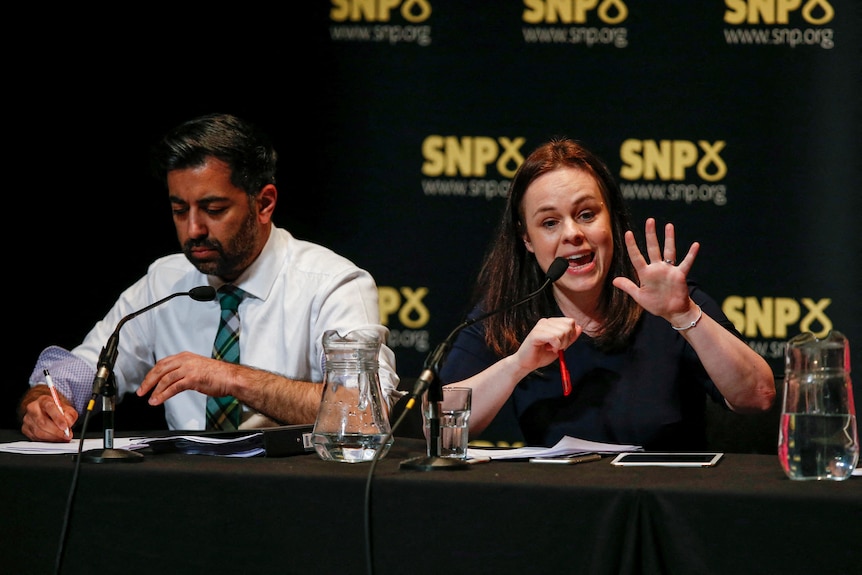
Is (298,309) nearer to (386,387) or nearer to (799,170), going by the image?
(386,387)

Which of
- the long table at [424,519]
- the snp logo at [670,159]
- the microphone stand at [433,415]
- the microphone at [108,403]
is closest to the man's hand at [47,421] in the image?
the microphone at [108,403]

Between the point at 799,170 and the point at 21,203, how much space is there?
263cm

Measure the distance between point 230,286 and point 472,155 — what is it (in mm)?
1178

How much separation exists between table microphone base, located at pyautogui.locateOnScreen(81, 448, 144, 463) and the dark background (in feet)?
6.12

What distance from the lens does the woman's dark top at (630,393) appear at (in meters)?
2.17

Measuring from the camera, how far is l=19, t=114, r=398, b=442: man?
2574 mm

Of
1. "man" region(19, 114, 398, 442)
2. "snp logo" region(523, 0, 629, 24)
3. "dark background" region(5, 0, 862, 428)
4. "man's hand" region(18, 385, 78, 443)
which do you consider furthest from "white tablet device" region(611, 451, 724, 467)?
"snp logo" region(523, 0, 629, 24)

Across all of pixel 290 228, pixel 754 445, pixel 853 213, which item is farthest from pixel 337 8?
pixel 754 445

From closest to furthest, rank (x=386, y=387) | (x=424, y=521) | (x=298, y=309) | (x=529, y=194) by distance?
(x=424, y=521) → (x=386, y=387) → (x=529, y=194) → (x=298, y=309)

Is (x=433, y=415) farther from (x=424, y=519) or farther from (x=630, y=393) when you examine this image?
(x=630, y=393)

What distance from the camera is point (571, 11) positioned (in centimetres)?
353

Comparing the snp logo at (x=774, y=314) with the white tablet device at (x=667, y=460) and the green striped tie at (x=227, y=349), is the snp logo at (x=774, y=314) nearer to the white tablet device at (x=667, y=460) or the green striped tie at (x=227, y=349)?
the green striped tie at (x=227, y=349)

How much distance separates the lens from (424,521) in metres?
1.38

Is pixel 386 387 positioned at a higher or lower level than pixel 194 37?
lower
